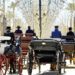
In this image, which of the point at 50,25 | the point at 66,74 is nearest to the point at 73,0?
the point at 50,25

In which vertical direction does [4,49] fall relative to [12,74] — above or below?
above

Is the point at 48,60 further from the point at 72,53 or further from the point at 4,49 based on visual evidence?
the point at 72,53

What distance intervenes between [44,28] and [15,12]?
12.6 ft

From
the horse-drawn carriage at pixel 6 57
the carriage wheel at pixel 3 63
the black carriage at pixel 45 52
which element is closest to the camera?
the carriage wheel at pixel 3 63

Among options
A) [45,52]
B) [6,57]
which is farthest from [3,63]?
[45,52]

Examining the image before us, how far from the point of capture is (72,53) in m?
19.6

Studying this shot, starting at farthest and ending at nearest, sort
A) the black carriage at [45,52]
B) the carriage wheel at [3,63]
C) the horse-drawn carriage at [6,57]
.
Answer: the black carriage at [45,52]
the horse-drawn carriage at [6,57]
the carriage wheel at [3,63]

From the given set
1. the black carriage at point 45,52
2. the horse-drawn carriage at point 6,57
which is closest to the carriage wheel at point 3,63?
the horse-drawn carriage at point 6,57

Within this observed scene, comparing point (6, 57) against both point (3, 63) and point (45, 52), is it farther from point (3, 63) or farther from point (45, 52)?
point (45, 52)

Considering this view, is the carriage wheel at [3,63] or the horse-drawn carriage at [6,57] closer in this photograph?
the carriage wheel at [3,63]

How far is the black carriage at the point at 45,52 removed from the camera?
1415 cm

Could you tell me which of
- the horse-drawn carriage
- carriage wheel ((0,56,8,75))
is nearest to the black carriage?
the horse-drawn carriage

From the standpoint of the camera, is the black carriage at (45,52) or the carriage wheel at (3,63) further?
the black carriage at (45,52)

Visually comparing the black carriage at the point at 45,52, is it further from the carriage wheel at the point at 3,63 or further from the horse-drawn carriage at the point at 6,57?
the carriage wheel at the point at 3,63
